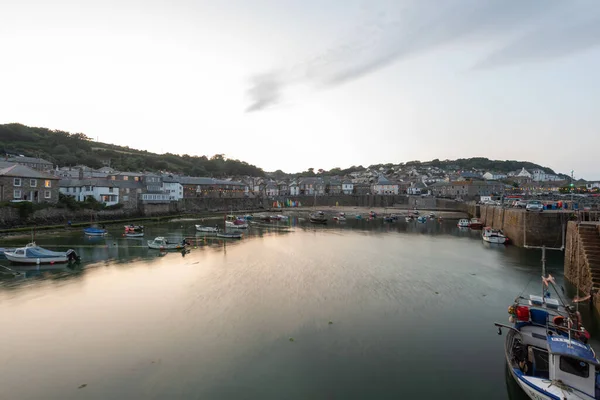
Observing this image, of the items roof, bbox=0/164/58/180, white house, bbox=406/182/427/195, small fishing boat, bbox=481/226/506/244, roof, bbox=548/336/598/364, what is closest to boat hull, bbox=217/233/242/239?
roof, bbox=0/164/58/180

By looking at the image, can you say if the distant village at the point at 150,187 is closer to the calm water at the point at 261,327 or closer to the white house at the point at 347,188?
the white house at the point at 347,188

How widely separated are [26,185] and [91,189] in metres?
12.6

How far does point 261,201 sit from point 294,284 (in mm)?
75736

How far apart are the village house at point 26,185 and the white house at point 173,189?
26.0 meters

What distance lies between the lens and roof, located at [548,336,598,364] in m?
7.91

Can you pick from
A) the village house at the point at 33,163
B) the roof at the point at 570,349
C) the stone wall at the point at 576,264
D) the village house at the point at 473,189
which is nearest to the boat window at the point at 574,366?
the roof at the point at 570,349

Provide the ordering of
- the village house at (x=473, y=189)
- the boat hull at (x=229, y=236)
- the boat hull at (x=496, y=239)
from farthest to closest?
1. the village house at (x=473, y=189)
2. the boat hull at (x=229, y=236)
3. the boat hull at (x=496, y=239)

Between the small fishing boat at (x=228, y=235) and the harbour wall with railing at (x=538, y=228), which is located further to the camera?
the small fishing boat at (x=228, y=235)

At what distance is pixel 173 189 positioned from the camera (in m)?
77.2

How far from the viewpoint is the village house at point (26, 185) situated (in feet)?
140

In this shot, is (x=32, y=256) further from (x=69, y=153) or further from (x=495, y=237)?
(x=69, y=153)

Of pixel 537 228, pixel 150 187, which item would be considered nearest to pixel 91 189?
pixel 150 187

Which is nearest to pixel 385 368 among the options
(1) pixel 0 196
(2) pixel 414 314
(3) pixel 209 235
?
(2) pixel 414 314

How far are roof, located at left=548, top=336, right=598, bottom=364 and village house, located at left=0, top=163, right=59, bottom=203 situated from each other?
5653 centimetres
